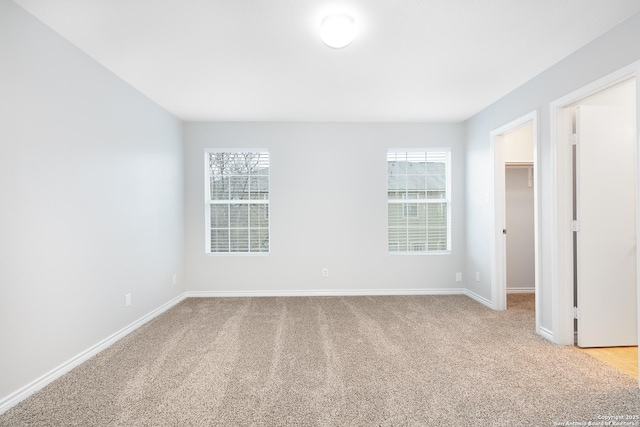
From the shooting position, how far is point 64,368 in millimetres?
2410

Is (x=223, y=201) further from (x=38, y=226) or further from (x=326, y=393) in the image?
(x=326, y=393)

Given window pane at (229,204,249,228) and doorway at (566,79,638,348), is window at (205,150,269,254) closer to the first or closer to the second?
window pane at (229,204,249,228)

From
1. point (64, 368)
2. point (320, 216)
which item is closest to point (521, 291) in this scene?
point (320, 216)

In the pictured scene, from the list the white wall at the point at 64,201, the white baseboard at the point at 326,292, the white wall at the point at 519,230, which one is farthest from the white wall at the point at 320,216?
the white wall at the point at 64,201

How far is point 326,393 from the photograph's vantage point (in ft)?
6.89

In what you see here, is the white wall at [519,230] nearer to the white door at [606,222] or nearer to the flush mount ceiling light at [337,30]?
the white door at [606,222]

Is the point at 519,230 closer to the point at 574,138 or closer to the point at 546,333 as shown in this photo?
the point at 546,333

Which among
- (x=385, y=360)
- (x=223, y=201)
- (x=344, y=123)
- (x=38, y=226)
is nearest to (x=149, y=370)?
(x=38, y=226)

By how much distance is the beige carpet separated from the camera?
6.15ft

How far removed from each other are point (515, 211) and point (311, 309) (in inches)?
134

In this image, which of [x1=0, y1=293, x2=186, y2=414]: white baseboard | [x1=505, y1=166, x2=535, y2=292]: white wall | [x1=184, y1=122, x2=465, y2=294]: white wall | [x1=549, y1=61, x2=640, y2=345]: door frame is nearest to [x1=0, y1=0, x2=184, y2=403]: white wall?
[x1=0, y1=293, x2=186, y2=414]: white baseboard

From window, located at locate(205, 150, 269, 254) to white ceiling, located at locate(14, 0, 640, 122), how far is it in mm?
1055

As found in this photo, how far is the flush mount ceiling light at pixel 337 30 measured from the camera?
7.16 feet

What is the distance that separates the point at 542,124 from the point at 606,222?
1046mm
